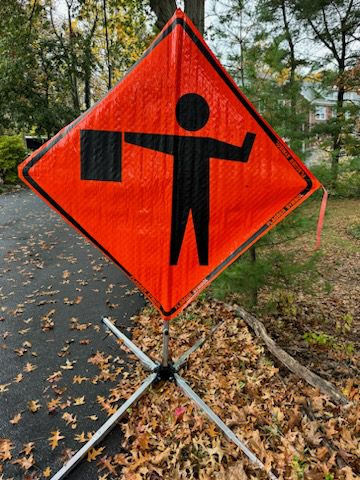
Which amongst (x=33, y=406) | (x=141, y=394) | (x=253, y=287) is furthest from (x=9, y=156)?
(x=141, y=394)

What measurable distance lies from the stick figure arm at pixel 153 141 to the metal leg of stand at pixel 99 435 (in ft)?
6.03

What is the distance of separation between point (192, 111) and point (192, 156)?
0.25 m

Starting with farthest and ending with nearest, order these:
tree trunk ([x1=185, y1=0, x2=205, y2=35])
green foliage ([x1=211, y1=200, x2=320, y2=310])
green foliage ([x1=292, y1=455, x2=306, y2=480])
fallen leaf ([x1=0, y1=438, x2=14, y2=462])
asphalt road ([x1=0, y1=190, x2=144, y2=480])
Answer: tree trunk ([x1=185, y1=0, x2=205, y2=35]) → green foliage ([x1=211, y1=200, x2=320, y2=310]) → asphalt road ([x1=0, y1=190, x2=144, y2=480]) → fallen leaf ([x1=0, y1=438, x2=14, y2=462]) → green foliage ([x1=292, y1=455, x2=306, y2=480])

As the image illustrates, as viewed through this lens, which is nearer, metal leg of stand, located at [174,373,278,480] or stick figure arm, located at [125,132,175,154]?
stick figure arm, located at [125,132,175,154]

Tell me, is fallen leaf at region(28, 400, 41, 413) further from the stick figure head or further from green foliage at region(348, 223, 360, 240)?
green foliage at region(348, 223, 360, 240)

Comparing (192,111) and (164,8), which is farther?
(164,8)

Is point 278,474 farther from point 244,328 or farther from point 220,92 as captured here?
point 220,92

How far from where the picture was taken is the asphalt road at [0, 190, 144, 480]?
8.16ft

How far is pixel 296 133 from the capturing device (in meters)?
3.94

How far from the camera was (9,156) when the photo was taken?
52.2ft

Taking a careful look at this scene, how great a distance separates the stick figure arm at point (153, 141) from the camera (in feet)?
6.11

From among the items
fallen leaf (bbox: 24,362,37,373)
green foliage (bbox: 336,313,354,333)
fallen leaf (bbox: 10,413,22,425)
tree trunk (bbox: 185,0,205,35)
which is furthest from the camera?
tree trunk (bbox: 185,0,205,35)

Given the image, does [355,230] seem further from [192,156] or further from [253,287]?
[192,156]

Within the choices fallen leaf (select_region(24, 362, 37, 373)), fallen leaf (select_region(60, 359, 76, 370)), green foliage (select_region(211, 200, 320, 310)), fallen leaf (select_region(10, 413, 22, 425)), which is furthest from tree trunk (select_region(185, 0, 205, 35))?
fallen leaf (select_region(10, 413, 22, 425))
